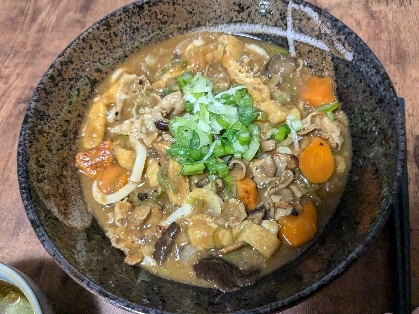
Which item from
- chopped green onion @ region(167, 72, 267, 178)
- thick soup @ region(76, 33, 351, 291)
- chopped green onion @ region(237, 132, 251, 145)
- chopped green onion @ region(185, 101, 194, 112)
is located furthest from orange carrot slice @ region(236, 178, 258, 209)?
chopped green onion @ region(185, 101, 194, 112)

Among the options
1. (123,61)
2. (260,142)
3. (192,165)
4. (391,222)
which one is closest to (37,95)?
(123,61)

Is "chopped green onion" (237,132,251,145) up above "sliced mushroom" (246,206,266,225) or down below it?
above

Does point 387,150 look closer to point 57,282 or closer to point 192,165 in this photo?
point 192,165

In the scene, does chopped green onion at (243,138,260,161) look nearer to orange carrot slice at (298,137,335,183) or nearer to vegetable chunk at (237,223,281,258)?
orange carrot slice at (298,137,335,183)

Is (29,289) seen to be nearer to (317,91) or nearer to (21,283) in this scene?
(21,283)

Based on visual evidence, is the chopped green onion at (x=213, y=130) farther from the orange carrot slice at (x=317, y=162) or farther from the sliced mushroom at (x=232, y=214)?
the orange carrot slice at (x=317, y=162)

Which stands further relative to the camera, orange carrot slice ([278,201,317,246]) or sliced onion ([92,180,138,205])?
sliced onion ([92,180,138,205])

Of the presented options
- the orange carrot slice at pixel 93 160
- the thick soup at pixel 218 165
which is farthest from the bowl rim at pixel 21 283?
the orange carrot slice at pixel 93 160
